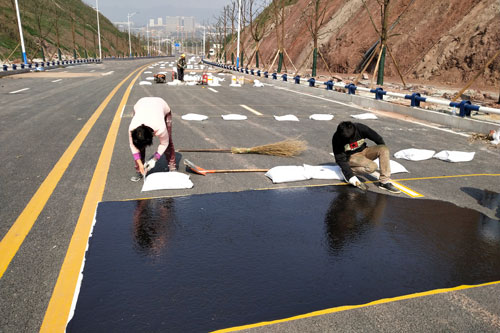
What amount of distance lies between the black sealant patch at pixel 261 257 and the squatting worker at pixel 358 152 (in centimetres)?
43

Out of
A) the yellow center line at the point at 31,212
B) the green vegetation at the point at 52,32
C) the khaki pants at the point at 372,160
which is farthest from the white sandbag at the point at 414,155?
the green vegetation at the point at 52,32

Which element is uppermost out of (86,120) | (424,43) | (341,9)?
(341,9)

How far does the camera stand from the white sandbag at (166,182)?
4.97m

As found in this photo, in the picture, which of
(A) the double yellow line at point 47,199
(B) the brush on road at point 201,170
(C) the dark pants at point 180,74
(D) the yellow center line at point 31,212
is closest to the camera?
(A) the double yellow line at point 47,199

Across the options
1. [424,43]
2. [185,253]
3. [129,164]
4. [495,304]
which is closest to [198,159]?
[129,164]

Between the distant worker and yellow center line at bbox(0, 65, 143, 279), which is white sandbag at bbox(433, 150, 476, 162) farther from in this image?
the distant worker

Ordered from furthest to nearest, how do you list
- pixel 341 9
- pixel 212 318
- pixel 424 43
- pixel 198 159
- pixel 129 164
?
pixel 341 9 → pixel 424 43 → pixel 198 159 → pixel 129 164 → pixel 212 318

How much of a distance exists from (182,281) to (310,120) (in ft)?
28.2

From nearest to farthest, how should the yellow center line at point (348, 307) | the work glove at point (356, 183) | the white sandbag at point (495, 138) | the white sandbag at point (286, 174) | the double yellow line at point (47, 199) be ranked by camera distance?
the yellow center line at point (348, 307), the double yellow line at point (47, 199), the work glove at point (356, 183), the white sandbag at point (286, 174), the white sandbag at point (495, 138)

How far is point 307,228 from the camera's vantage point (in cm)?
398

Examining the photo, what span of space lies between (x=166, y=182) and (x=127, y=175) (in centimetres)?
83

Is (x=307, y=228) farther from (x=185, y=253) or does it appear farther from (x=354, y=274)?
(x=185, y=253)

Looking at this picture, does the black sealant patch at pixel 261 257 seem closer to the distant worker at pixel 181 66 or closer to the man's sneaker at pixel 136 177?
the man's sneaker at pixel 136 177

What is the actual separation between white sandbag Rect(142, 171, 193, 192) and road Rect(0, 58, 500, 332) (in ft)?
0.42
